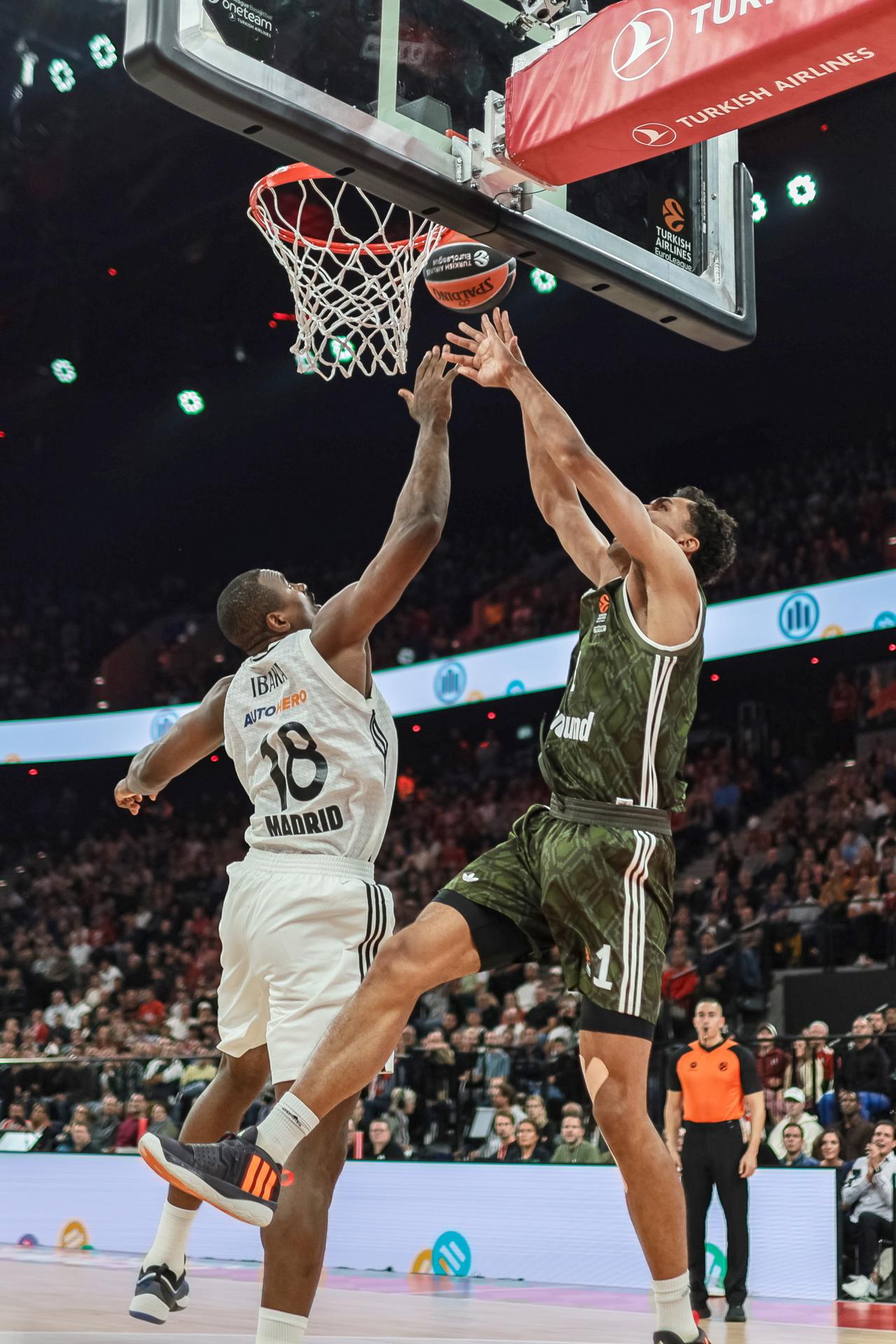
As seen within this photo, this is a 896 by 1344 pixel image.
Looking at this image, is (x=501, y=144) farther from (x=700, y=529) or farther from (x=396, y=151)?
(x=700, y=529)

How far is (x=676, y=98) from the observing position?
5.14 metres

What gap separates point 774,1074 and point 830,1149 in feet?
4.91

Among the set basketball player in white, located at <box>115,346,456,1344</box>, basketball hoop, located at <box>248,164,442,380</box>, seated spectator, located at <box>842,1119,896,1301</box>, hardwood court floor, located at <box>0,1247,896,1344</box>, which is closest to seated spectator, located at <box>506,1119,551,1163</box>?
hardwood court floor, located at <box>0,1247,896,1344</box>

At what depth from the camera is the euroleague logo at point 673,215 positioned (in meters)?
6.06

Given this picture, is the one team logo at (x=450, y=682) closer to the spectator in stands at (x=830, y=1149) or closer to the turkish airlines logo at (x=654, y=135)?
the spectator in stands at (x=830, y=1149)

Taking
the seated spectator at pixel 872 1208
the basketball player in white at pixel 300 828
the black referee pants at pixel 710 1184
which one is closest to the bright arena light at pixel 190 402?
the black referee pants at pixel 710 1184

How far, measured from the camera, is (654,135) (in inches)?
210

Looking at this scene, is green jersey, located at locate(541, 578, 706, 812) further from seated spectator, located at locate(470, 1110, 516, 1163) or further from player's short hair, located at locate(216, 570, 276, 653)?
seated spectator, located at locate(470, 1110, 516, 1163)

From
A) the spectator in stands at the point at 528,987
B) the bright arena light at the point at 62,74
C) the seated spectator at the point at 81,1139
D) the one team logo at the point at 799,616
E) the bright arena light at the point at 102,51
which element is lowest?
the seated spectator at the point at 81,1139

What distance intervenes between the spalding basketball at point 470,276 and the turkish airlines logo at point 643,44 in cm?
81

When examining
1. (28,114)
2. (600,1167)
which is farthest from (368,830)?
(28,114)

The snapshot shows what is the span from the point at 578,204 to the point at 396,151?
2.80ft

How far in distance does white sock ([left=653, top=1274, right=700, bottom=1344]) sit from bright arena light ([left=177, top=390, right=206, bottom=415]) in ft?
56.5

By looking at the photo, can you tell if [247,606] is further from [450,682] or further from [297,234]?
[450,682]
